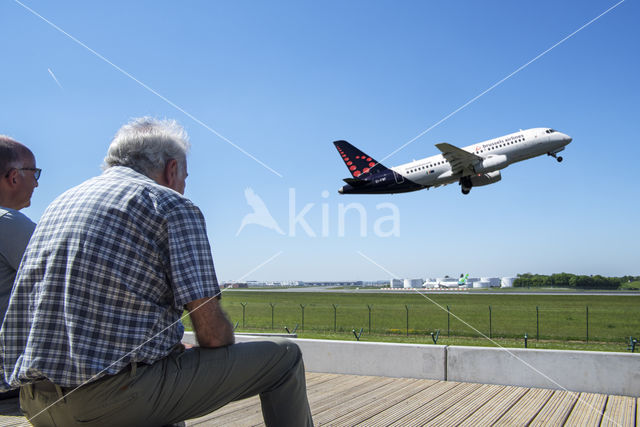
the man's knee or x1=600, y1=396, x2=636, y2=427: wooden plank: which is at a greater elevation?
the man's knee

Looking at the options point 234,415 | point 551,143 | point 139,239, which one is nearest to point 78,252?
point 139,239

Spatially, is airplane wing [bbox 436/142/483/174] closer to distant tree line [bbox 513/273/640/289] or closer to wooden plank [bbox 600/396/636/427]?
wooden plank [bbox 600/396/636/427]

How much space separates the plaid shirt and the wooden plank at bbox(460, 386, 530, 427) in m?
3.05

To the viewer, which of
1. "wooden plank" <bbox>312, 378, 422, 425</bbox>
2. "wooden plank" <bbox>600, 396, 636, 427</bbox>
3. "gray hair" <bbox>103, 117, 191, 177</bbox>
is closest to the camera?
"gray hair" <bbox>103, 117, 191, 177</bbox>

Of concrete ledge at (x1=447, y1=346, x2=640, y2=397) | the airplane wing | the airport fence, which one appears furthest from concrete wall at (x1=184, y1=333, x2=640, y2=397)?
the airplane wing

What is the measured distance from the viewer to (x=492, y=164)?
31.8 m

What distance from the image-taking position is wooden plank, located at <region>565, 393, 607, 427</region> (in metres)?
4.03

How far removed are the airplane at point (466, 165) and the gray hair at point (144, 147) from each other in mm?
29172

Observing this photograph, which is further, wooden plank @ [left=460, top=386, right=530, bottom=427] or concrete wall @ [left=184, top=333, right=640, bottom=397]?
concrete wall @ [left=184, top=333, right=640, bottom=397]

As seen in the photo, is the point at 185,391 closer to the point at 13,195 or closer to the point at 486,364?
the point at 13,195

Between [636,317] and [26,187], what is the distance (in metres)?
39.4

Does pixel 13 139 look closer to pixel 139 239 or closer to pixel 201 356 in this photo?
pixel 139 239

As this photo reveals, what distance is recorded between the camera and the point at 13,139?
3287 millimetres

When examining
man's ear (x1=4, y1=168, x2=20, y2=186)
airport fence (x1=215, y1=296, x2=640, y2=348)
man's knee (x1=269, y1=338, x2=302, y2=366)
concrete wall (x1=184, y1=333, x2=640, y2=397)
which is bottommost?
airport fence (x1=215, y1=296, x2=640, y2=348)
